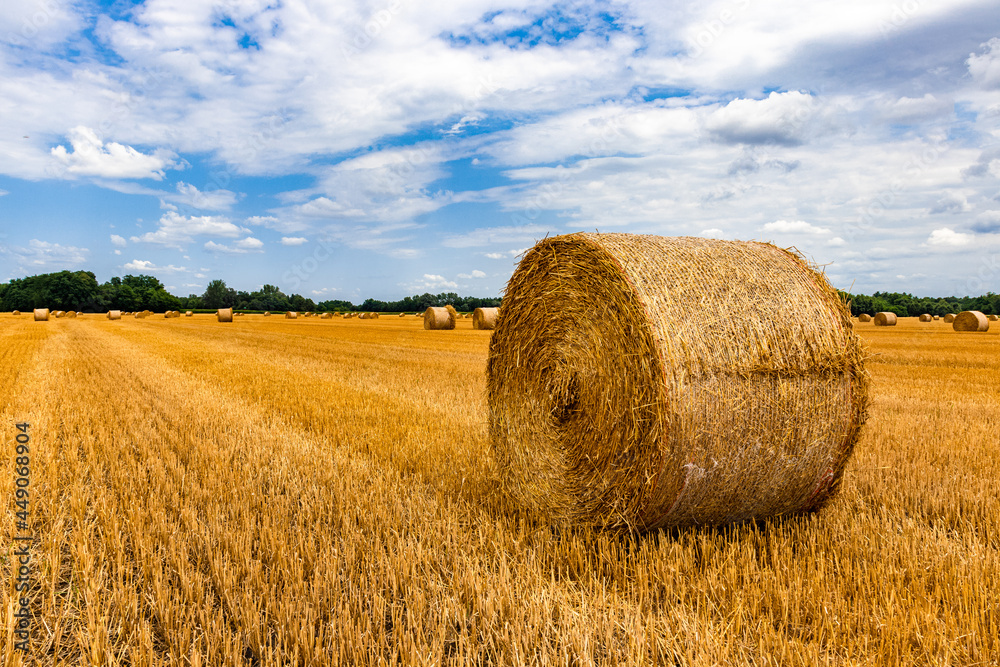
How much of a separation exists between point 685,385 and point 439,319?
2905 cm

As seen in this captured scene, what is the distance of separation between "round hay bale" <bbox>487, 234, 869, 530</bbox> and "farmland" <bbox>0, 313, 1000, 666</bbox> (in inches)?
12.4

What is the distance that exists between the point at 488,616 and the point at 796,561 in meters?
1.95

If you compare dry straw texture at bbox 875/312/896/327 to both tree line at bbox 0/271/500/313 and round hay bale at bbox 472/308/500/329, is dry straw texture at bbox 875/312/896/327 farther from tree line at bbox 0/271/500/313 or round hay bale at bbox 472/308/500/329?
tree line at bbox 0/271/500/313

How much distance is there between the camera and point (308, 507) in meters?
4.69

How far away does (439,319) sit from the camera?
32594mm

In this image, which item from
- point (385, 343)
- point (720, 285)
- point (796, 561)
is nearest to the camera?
point (796, 561)

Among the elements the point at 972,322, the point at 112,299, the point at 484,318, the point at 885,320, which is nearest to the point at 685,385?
the point at 484,318

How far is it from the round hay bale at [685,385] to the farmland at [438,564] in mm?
314

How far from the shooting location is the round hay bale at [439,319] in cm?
3253

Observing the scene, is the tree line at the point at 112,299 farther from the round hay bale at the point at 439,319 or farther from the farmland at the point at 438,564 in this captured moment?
the farmland at the point at 438,564

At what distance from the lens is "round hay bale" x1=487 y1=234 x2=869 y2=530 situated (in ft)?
13.1

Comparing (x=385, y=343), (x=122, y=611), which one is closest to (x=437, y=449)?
(x=122, y=611)

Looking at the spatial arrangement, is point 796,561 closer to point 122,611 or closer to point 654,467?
point 654,467

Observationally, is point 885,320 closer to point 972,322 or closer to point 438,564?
point 972,322
